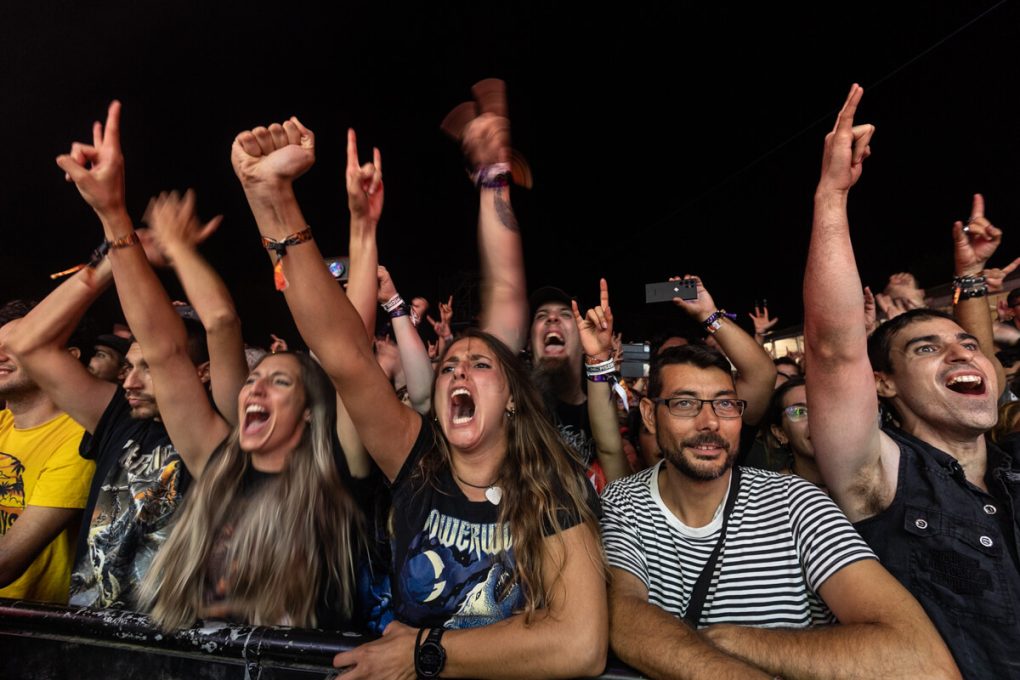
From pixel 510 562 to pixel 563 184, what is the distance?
7.59 metres

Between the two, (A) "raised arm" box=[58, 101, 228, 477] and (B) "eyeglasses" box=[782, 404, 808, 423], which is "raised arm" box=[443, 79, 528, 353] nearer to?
(A) "raised arm" box=[58, 101, 228, 477]

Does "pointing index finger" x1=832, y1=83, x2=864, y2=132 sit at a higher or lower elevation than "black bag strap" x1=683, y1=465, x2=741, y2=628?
higher

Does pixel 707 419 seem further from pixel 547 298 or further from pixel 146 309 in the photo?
pixel 146 309

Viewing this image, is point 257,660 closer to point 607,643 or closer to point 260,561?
point 260,561

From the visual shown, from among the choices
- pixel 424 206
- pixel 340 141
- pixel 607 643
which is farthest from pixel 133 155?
pixel 607 643

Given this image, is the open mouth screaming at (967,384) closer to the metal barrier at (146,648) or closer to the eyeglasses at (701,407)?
the eyeglasses at (701,407)

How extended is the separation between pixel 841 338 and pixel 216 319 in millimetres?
2154

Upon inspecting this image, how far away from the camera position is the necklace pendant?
157 centimetres

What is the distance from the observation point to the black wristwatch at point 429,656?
125 cm

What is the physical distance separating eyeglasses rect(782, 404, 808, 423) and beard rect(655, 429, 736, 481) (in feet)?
3.55

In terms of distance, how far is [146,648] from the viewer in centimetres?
133

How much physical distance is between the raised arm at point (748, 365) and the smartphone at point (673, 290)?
7.0 inches

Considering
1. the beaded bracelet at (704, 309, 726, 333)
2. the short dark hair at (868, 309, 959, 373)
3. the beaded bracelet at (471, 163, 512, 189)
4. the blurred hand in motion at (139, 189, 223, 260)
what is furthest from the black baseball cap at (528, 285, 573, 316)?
the blurred hand in motion at (139, 189, 223, 260)

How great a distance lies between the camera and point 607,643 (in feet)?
4.44
